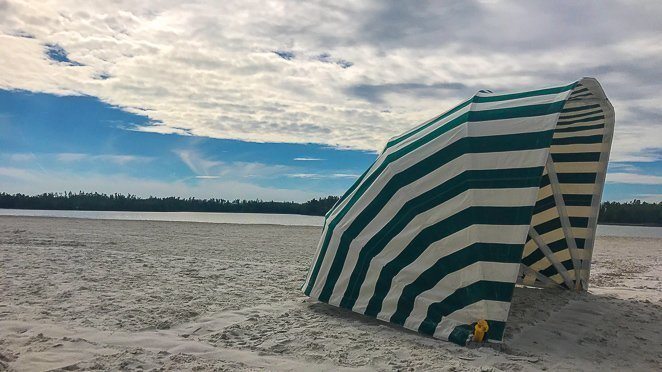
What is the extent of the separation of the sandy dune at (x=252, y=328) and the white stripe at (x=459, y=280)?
255 mm

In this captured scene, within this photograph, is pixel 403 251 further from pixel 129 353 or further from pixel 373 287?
pixel 129 353

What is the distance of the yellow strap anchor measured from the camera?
4.84 metres

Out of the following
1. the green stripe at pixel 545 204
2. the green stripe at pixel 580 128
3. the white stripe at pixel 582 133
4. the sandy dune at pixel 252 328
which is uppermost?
the green stripe at pixel 580 128

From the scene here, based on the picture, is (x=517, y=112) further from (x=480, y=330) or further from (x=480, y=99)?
(x=480, y=330)

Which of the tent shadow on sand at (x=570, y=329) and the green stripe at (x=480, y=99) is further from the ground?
the green stripe at (x=480, y=99)

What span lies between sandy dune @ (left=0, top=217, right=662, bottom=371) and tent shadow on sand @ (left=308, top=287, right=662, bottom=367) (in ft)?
0.05

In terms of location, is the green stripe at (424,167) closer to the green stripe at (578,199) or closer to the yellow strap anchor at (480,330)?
the yellow strap anchor at (480,330)

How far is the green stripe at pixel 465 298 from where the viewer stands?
15.8 ft

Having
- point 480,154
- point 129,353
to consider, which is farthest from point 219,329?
point 480,154

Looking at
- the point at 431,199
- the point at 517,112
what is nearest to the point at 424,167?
the point at 431,199

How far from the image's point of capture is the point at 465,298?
16.6 feet

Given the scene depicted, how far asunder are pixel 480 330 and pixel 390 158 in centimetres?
260

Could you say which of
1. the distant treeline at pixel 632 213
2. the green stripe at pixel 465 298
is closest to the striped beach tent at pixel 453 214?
the green stripe at pixel 465 298

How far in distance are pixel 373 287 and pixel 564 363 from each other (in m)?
2.29
